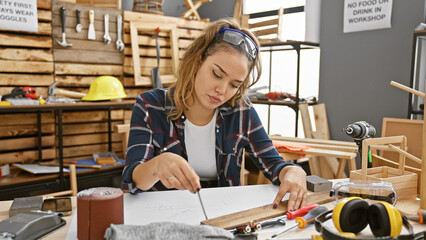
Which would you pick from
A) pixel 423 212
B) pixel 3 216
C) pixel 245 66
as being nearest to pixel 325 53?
pixel 245 66

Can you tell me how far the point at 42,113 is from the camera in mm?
3430

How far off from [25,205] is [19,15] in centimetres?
267

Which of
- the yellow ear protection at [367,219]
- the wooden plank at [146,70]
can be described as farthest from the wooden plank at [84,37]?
the yellow ear protection at [367,219]

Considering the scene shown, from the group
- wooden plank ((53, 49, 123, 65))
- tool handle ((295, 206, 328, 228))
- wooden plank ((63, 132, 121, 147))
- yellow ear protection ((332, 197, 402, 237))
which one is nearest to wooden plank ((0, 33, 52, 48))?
wooden plank ((53, 49, 123, 65))

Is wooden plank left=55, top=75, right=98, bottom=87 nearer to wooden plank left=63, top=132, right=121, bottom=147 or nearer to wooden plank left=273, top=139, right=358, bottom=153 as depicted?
wooden plank left=63, top=132, right=121, bottom=147

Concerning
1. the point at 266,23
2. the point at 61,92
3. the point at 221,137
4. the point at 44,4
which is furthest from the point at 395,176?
the point at 44,4

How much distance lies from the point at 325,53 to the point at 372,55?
1.64 ft

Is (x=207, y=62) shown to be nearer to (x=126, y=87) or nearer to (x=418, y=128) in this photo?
(x=418, y=128)

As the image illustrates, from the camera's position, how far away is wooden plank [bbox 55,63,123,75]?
348 cm

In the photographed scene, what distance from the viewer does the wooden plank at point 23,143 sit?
3250 mm

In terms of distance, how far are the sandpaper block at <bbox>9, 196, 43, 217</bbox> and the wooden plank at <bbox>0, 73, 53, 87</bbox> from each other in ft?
8.04

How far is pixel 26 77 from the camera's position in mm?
3275

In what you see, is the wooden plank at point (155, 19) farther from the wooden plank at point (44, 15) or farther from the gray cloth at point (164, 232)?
the gray cloth at point (164, 232)

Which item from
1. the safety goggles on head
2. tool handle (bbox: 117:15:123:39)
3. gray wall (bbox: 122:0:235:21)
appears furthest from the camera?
gray wall (bbox: 122:0:235:21)
